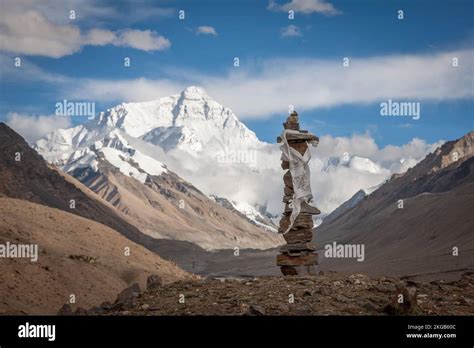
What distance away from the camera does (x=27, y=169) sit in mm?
125375

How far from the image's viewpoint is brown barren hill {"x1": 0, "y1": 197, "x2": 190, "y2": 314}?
3653 cm

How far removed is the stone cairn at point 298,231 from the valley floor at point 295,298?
2864 millimetres

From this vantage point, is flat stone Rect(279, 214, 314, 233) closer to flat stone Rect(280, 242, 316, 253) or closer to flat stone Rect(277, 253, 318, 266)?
flat stone Rect(280, 242, 316, 253)

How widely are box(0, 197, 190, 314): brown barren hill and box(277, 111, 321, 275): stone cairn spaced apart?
10.6 metres

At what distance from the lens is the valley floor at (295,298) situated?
1536 centimetres

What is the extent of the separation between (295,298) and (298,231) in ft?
21.2

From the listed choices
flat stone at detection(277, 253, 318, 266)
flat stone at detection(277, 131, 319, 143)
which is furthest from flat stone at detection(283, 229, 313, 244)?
Result: flat stone at detection(277, 131, 319, 143)

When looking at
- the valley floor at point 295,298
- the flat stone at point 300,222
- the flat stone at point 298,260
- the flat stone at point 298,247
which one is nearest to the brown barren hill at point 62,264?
the valley floor at point 295,298

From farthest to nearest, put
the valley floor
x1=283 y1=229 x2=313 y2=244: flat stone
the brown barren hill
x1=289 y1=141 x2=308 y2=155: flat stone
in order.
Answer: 1. the brown barren hill
2. x1=289 y1=141 x2=308 y2=155: flat stone
3. x1=283 y1=229 x2=313 y2=244: flat stone
4. the valley floor

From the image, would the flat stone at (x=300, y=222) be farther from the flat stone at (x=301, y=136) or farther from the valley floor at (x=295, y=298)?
the valley floor at (x=295, y=298)

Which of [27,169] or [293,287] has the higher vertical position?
[27,169]

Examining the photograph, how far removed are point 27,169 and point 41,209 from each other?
68.6m
